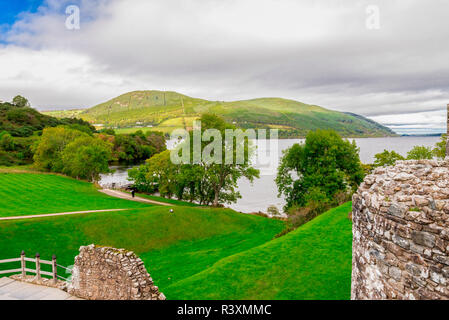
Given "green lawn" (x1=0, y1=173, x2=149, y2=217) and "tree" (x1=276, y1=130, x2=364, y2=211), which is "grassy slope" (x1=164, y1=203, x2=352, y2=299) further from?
"green lawn" (x1=0, y1=173, x2=149, y2=217)

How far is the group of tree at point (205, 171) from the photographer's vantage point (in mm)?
36469

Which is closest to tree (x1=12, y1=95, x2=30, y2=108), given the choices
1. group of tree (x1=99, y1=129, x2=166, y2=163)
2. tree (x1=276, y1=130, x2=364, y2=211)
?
group of tree (x1=99, y1=129, x2=166, y2=163)

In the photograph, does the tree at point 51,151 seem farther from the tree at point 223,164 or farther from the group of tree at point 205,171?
the tree at point 223,164

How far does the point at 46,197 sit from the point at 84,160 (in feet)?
53.3

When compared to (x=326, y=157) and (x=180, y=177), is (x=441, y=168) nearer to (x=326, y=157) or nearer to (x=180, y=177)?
(x=326, y=157)

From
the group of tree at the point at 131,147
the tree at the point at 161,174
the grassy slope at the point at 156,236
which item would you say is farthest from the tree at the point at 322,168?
the group of tree at the point at 131,147

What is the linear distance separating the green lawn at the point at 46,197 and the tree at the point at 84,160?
524 centimetres

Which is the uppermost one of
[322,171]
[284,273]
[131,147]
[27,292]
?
[131,147]

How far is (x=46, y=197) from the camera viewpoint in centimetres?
3195

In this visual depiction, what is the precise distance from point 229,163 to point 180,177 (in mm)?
7031

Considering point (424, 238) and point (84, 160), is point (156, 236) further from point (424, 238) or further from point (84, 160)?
point (84, 160)

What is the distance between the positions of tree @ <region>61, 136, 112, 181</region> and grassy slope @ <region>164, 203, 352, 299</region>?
3964 cm

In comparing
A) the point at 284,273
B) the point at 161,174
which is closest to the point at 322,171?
the point at 284,273
